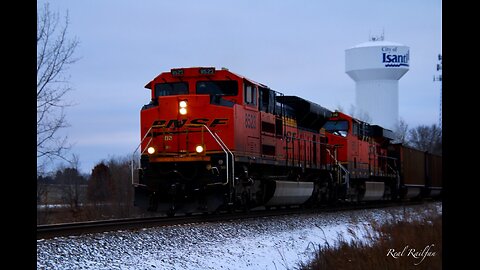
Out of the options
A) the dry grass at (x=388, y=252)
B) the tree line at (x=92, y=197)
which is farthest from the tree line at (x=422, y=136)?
the dry grass at (x=388, y=252)

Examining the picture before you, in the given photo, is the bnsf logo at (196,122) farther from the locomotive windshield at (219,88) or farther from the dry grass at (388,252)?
the dry grass at (388,252)

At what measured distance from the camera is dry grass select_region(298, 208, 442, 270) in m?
9.91

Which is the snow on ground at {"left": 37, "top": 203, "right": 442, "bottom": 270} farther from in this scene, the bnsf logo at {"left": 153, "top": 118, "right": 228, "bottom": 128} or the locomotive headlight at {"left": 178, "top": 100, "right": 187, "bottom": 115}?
the locomotive headlight at {"left": 178, "top": 100, "right": 187, "bottom": 115}

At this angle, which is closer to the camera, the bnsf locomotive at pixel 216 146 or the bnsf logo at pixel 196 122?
the bnsf locomotive at pixel 216 146

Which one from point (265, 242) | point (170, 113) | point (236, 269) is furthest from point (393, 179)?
point (236, 269)

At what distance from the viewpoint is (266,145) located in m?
20.4

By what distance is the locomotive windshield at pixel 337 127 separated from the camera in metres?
29.7

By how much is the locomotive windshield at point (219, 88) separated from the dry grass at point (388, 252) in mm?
6429

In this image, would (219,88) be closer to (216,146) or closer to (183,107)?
(183,107)

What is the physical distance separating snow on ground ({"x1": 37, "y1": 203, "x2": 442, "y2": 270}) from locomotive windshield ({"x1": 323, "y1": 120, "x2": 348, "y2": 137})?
1466 centimetres

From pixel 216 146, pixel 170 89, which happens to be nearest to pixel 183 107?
pixel 170 89

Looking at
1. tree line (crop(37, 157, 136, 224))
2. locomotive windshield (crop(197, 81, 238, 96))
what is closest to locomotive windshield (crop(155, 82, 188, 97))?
locomotive windshield (crop(197, 81, 238, 96))
